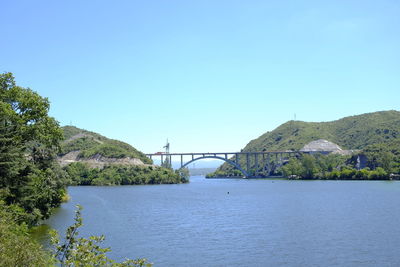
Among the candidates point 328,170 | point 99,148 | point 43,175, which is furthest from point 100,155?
point 43,175

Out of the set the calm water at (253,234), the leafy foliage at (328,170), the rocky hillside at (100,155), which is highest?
the rocky hillside at (100,155)

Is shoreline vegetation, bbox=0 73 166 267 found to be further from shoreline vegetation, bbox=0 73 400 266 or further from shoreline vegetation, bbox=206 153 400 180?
shoreline vegetation, bbox=206 153 400 180

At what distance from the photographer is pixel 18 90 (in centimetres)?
3550

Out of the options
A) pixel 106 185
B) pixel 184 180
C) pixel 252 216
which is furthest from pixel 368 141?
pixel 252 216

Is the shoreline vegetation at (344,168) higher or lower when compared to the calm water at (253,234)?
higher

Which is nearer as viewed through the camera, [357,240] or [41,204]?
[357,240]

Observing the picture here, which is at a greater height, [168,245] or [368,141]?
[368,141]

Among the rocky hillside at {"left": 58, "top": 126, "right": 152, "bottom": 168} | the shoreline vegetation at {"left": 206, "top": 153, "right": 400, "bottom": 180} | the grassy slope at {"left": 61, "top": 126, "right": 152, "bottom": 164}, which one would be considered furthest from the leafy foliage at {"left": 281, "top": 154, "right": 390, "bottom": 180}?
the grassy slope at {"left": 61, "top": 126, "right": 152, "bottom": 164}

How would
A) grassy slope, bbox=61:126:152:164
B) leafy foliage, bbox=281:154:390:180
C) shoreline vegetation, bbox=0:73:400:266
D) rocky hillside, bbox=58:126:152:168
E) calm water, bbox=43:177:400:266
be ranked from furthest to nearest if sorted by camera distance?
grassy slope, bbox=61:126:152:164, rocky hillside, bbox=58:126:152:168, leafy foliage, bbox=281:154:390:180, calm water, bbox=43:177:400:266, shoreline vegetation, bbox=0:73:400:266

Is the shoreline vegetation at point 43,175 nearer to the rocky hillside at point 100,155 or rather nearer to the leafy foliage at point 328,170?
the leafy foliage at point 328,170

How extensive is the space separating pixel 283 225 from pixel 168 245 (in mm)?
13204

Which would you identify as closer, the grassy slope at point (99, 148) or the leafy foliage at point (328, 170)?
the leafy foliage at point (328, 170)

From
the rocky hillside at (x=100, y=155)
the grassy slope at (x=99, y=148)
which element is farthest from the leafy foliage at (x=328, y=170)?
the grassy slope at (x=99, y=148)

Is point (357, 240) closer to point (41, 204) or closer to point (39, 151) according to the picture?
point (41, 204)
